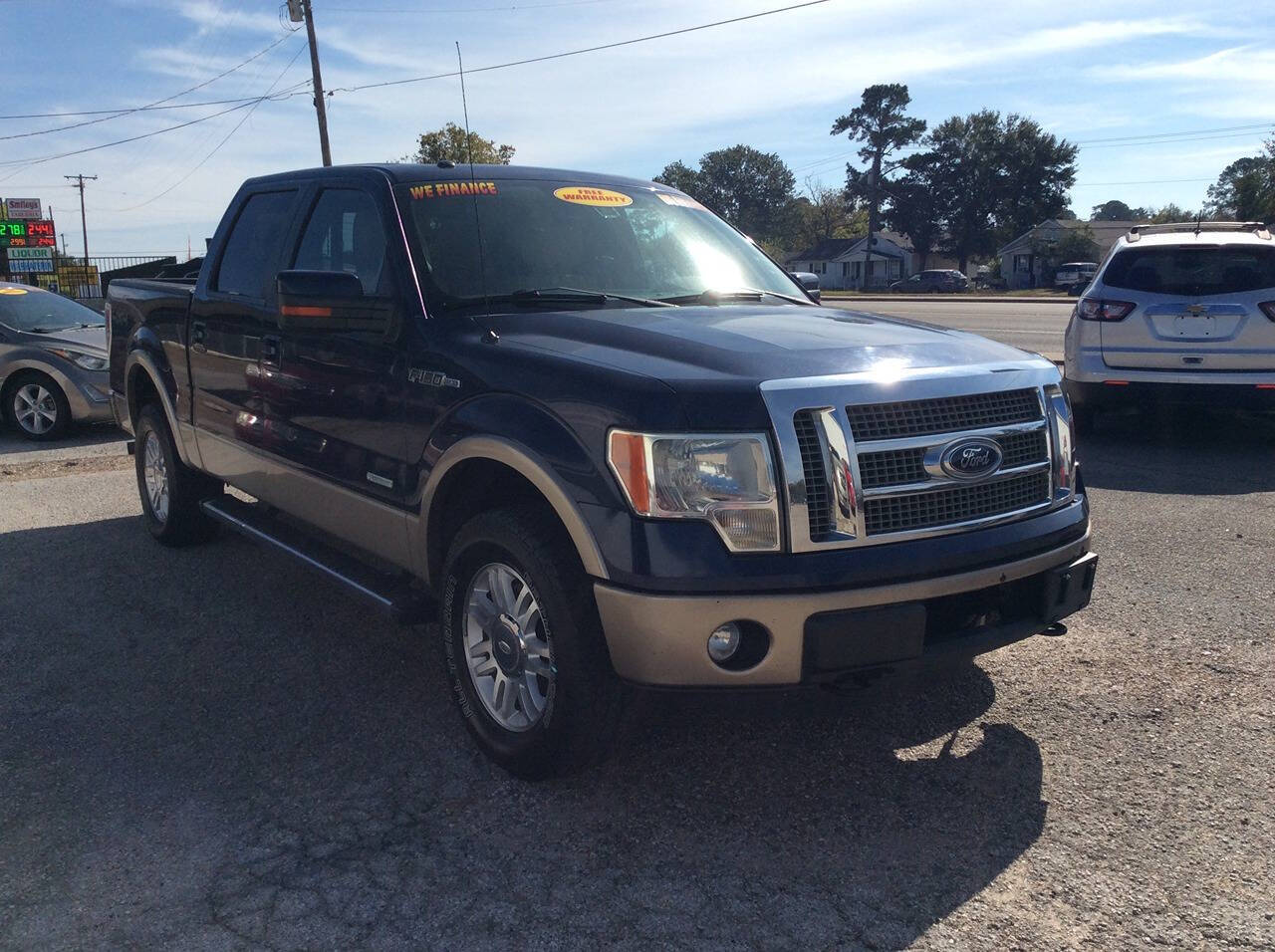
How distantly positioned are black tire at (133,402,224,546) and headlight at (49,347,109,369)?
5017mm

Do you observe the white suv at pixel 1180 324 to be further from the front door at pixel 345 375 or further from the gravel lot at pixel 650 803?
the front door at pixel 345 375

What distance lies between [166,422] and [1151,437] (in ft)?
26.0

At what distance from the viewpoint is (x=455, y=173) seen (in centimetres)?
448

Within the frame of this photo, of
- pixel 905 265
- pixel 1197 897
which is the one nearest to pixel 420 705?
pixel 1197 897

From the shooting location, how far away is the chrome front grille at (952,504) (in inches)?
122

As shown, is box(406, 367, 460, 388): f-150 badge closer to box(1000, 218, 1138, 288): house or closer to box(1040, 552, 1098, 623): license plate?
box(1040, 552, 1098, 623): license plate

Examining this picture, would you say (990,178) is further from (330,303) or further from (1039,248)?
(330,303)

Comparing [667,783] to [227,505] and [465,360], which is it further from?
[227,505]

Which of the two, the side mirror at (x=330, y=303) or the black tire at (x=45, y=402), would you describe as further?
the black tire at (x=45, y=402)

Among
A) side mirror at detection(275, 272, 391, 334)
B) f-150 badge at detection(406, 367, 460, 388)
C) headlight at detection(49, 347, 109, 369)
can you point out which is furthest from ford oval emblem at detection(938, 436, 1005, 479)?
headlight at detection(49, 347, 109, 369)

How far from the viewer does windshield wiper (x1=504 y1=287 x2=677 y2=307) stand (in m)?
4.08

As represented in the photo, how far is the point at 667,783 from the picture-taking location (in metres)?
3.53

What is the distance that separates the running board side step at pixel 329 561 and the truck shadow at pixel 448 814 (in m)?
0.44

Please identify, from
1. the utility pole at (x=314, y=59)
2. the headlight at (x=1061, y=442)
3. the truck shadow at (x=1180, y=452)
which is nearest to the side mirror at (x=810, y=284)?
the headlight at (x=1061, y=442)
